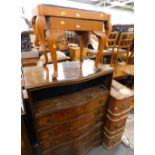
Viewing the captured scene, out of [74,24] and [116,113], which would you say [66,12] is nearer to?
[74,24]

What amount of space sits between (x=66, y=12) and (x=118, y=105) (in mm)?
1065

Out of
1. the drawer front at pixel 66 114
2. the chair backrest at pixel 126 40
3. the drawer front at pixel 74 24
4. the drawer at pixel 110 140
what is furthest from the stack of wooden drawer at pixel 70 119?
the chair backrest at pixel 126 40

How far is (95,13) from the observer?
947 mm

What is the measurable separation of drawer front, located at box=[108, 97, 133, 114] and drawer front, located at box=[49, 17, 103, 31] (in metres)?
0.78

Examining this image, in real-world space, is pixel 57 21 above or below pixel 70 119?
above

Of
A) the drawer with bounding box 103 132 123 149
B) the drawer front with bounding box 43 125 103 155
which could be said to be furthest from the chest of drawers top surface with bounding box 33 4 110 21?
the drawer with bounding box 103 132 123 149

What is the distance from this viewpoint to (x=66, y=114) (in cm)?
108

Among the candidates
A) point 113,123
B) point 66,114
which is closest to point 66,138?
point 66,114

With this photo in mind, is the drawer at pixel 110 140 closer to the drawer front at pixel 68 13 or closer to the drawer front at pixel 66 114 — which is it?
the drawer front at pixel 66 114

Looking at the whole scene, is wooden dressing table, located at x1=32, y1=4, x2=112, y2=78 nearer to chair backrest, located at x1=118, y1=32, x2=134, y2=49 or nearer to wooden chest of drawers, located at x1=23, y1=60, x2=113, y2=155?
wooden chest of drawers, located at x1=23, y1=60, x2=113, y2=155

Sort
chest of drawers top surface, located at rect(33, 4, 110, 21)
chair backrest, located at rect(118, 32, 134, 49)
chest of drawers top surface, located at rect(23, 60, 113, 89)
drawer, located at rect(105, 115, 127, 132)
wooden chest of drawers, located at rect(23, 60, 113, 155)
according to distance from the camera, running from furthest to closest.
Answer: chair backrest, located at rect(118, 32, 134, 49)
drawer, located at rect(105, 115, 127, 132)
wooden chest of drawers, located at rect(23, 60, 113, 155)
chest of drawers top surface, located at rect(23, 60, 113, 89)
chest of drawers top surface, located at rect(33, 4, 110, 21)

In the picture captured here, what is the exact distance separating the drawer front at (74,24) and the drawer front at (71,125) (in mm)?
845

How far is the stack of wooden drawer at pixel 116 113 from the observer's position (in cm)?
131

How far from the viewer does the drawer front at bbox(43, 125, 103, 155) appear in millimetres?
1267
